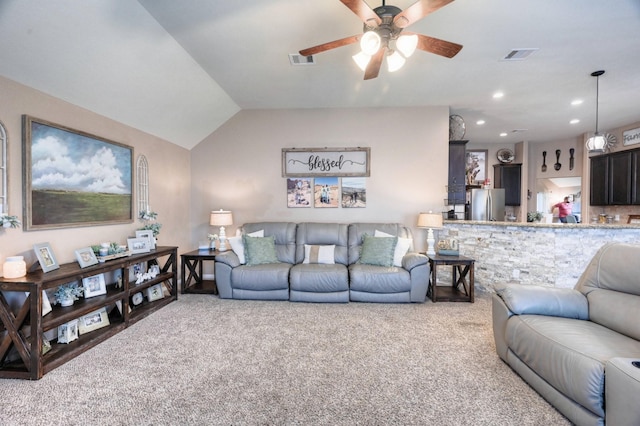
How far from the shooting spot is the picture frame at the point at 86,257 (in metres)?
2.53

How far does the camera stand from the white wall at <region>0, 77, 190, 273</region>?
2258 millimetres

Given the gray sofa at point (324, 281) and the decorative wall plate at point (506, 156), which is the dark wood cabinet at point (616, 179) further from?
the gray sofa at point (324, 281)

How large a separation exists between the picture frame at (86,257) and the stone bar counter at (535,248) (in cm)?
453

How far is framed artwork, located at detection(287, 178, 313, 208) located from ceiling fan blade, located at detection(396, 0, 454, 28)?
3.01 m

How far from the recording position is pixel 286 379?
2045 millimetres

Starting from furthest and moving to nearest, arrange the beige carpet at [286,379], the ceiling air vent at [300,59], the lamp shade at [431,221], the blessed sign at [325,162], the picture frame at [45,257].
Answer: the blessed sign at [325,162] → the lamp shade at [431,221] → the ceiling air vent at [300,59] → the picture frame at [45,257] → the beige carpet at [286,379]

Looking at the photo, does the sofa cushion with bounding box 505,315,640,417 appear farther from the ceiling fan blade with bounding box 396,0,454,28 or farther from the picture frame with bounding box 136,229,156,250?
the picture frame with bounding box 136,229,156,250

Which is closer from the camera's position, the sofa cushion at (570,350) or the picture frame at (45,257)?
the sofa cushion at (570,350)

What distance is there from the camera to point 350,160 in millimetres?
4695

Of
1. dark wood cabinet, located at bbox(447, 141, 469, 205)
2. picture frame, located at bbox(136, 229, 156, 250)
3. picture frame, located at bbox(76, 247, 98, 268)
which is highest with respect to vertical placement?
dark wood cabinet, located at bbox(447, 141, 469, 205)

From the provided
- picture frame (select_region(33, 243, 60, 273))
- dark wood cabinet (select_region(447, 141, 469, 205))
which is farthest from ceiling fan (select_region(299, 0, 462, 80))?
dark wood cabinet (select_region(447, 141, 469, 205))

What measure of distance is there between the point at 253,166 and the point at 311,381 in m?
3.58

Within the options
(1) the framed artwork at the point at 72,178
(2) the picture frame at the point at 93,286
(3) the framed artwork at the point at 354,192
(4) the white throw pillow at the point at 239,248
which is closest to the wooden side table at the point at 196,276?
(4) the white throw pillow at the point at 239,248

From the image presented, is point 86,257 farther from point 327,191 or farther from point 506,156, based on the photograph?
point 506,156
